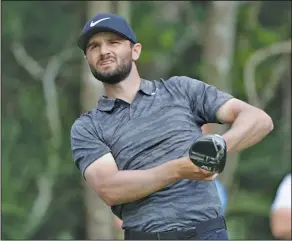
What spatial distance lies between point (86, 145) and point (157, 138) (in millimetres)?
270

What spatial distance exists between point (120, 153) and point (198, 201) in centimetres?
34

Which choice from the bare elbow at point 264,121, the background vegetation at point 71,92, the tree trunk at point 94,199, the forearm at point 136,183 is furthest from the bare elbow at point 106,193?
the background vegetation at point 71,92

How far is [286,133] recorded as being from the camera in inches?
579

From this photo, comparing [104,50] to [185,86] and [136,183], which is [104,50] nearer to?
[185,86]

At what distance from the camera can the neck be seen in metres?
3.79

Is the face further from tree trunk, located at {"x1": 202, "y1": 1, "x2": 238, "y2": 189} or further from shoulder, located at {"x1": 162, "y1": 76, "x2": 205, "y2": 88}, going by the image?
tree trunk, located at {"x1": 202, "y1": 1, "x2": 238, "y2": 189}

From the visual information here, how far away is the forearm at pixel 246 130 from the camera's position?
3.53 m

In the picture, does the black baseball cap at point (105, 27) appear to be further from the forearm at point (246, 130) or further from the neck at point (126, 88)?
the forearm at point (246, 130)

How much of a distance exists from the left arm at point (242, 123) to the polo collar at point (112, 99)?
275 millimetres

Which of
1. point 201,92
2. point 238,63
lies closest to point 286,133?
point 238,63

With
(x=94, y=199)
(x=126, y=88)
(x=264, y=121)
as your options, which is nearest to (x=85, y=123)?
(x=126, y=88)

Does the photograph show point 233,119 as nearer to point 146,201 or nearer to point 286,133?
point 146,201

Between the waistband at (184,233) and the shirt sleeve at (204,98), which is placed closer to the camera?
the waistband at (184,233)

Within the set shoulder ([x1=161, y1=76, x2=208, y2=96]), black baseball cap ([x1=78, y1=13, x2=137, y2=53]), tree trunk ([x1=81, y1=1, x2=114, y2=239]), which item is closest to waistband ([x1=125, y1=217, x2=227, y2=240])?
shoulder ([x1=161, y1=76, x2=208, y2=96])
